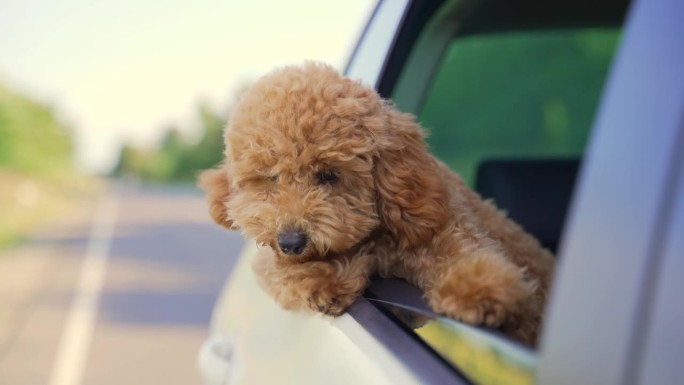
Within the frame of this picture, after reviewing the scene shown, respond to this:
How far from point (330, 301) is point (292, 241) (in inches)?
6.2

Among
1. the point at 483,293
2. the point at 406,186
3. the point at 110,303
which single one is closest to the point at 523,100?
the point at 110,303

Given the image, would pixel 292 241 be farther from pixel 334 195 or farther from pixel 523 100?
pixel 523 100

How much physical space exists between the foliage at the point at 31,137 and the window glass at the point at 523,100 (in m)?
23.8

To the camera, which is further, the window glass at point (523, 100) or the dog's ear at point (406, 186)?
the window glass at point (523, 100)

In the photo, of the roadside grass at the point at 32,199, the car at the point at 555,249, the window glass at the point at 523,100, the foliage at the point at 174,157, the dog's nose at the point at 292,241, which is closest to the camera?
the car at the point at 555,249

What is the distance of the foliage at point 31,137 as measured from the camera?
32.3 meters

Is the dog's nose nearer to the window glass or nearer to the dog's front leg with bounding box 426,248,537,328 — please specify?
the dog's front leg with bounding box 426,248,537,328

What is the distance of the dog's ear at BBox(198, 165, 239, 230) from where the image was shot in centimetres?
252

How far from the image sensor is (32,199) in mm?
26750

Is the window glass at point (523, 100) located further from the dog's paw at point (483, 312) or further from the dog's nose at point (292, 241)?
the dog's paw at point (483, 312)

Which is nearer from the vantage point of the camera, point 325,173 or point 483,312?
point 483,312

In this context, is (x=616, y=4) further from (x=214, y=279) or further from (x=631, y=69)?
(x=214, y=279)

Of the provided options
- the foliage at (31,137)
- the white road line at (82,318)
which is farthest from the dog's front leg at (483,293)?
the foliage at (31,137)

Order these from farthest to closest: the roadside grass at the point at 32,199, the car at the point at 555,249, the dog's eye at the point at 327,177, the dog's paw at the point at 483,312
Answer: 1. the roadside grass at the point at 32,199
2. the dog's eye at the point at 327,177
3. the dog's paw at the point at 483,312
4. the car at the point at 555,249
